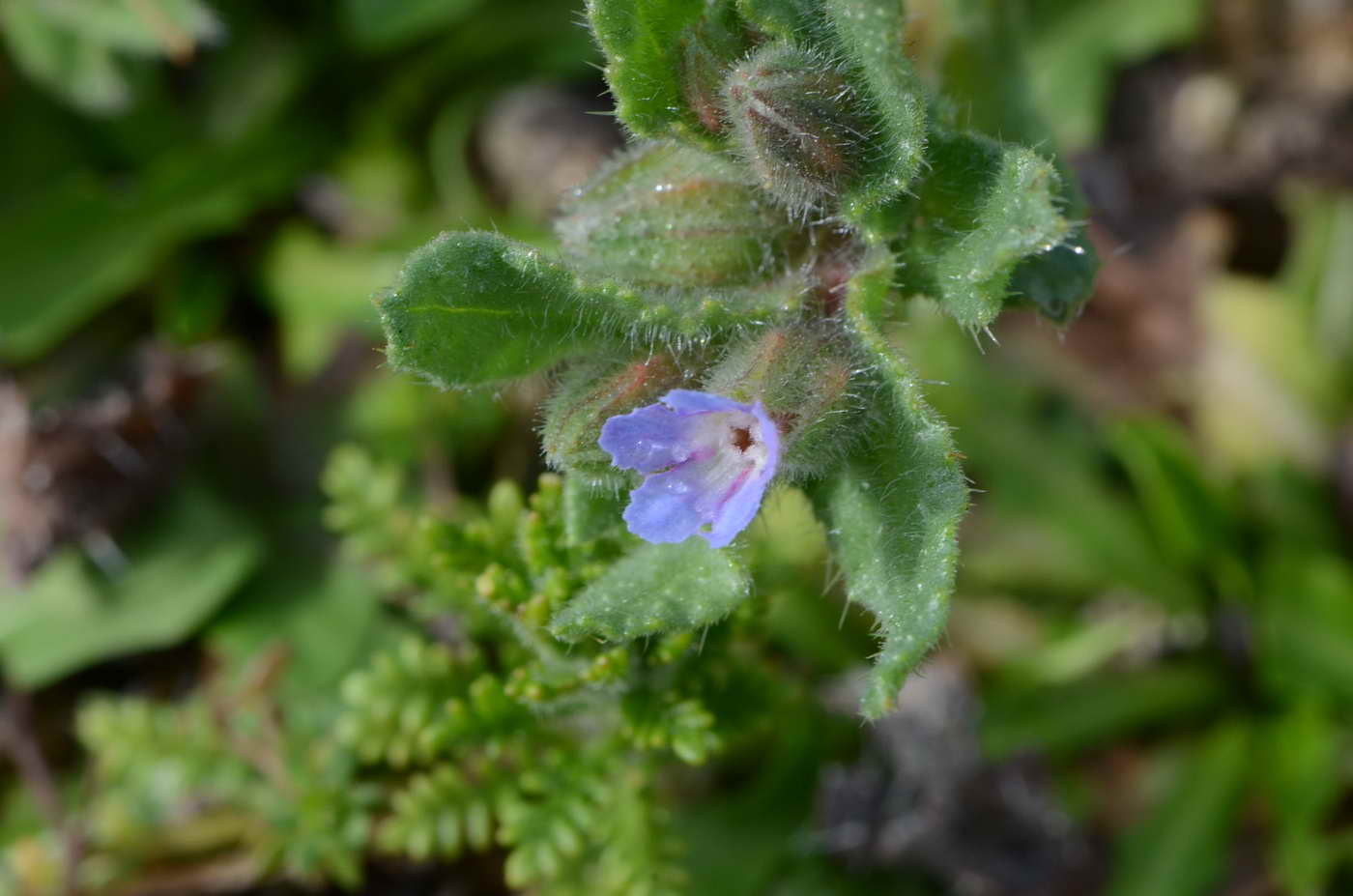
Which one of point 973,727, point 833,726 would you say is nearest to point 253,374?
point 833,726

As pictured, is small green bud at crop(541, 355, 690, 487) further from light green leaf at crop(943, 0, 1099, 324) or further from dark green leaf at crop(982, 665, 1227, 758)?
dark green leaf at crop(982, 665, 1227, 758)

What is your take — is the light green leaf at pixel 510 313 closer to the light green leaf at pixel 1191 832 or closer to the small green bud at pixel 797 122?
the small green bud at pixel 797 122

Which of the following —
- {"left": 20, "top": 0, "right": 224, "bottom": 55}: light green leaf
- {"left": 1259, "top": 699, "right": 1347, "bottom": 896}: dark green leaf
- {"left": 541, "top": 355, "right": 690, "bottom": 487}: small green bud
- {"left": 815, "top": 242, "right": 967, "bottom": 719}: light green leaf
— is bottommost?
{"left": 1259, "top": 699, "right": 1347, "bottom": 896}: dark green leaf

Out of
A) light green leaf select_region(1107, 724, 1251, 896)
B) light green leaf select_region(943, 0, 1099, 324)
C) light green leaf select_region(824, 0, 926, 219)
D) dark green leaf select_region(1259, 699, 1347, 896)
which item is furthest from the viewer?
light green leaf select_region(1107, 724, 1251, 896)

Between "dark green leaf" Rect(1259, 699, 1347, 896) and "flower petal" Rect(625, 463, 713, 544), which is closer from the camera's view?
"flower petal" Rect(625, 463, 713, 544)

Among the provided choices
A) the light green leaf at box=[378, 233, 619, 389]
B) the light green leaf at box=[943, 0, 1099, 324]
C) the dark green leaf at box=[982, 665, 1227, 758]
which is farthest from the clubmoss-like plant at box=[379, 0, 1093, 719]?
the dark green leaf at box=[982, 665, 1227, 758]

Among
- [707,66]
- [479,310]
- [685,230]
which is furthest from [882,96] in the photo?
[479,310]

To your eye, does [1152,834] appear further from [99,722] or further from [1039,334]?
[99,722]
